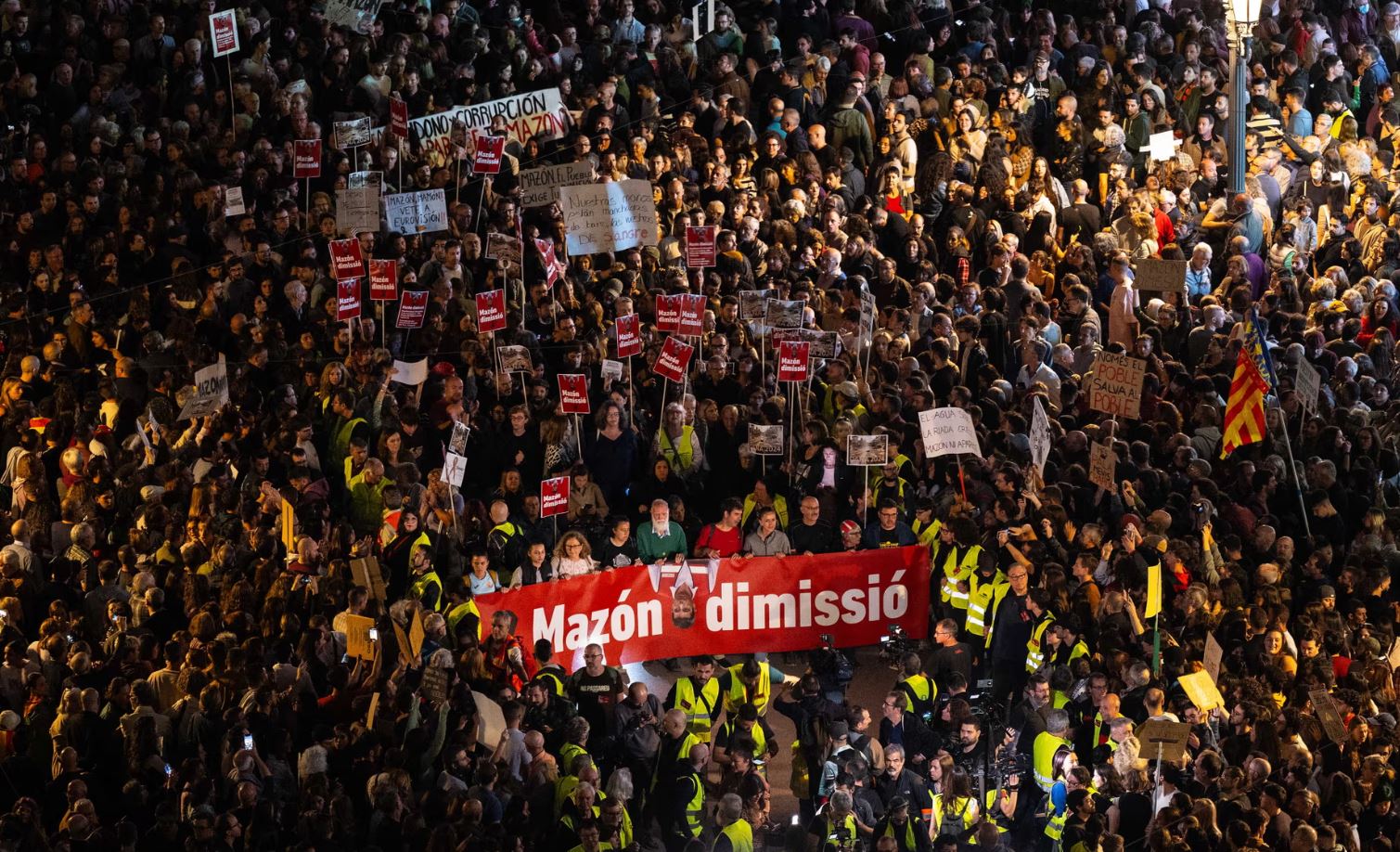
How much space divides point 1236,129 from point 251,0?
8.81 metres

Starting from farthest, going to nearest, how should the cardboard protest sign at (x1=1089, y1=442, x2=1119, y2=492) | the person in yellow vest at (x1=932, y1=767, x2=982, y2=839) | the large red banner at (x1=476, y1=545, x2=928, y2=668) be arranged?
1. the large red banner at (x1=476, y1=545, x2=928, y2=668)
2. the cardboard protest sign at (x1=1089, y1=442, x2=1119, y2=492)
3. the person in yellow vest at (x1=932, y1=767, x2=982, y2=839)

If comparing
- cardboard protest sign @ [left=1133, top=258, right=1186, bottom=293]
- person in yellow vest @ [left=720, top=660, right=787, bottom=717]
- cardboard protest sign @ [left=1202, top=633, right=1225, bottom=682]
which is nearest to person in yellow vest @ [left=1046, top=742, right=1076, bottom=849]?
cardboard protest sign @ [left=1202, top=633, right=1225, bottom=682]

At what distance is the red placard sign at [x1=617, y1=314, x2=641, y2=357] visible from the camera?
20328 mm

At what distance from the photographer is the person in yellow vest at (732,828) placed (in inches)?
652

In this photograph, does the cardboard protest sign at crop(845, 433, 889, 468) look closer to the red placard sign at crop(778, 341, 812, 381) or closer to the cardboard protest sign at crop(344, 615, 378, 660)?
the red placard sign at crop(778, 341, 812, 381)

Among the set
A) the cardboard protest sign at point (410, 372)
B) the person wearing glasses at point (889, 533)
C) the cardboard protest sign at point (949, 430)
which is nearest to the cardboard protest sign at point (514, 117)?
the cardboard protest sign at point (410, 372)

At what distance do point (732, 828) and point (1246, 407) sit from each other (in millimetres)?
5361

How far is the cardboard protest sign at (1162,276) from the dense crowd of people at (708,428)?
0.14 ft

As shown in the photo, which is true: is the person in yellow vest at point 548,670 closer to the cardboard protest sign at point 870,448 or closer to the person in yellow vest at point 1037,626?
the cardboard protest sign at point 870,448

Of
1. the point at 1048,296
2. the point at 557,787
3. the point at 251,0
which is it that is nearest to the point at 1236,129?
the point at 1048,296

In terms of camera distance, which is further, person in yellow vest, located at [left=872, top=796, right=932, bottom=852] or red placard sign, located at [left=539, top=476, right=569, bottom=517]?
red placard sign, located at [left=539, top=476, right=569, bottom=517]

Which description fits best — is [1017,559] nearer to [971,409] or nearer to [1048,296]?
[971,409]

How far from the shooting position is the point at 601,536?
19.1 meters

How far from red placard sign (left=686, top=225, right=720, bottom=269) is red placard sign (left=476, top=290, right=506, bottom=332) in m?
1.80
